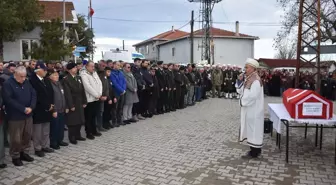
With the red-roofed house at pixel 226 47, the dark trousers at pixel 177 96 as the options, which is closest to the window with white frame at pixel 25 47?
the dark trousers at pixel 177 96

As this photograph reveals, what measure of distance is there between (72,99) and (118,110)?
2.40 m

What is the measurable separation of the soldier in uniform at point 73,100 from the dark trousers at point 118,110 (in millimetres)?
1790

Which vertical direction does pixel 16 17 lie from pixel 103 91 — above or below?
above

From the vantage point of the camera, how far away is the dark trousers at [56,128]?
6.79m

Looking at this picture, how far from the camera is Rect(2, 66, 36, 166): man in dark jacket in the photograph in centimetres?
566

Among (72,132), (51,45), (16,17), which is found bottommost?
(72,132)

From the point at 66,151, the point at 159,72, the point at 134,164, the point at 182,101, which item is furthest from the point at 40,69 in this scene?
the point at 182,101

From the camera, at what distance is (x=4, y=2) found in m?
18.8

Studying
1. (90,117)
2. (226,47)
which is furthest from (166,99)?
(226,47)

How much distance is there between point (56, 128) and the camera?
6855mm

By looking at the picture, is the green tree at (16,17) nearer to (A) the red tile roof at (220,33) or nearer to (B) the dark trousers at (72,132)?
(B) the dark trousers at (72,132)

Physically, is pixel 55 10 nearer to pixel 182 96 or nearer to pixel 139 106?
pixel 182 96

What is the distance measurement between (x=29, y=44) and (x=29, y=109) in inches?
784

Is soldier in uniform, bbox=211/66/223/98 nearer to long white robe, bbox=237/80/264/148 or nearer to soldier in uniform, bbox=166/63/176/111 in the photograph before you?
soldier in uniform, bbox=166/63/176/111
